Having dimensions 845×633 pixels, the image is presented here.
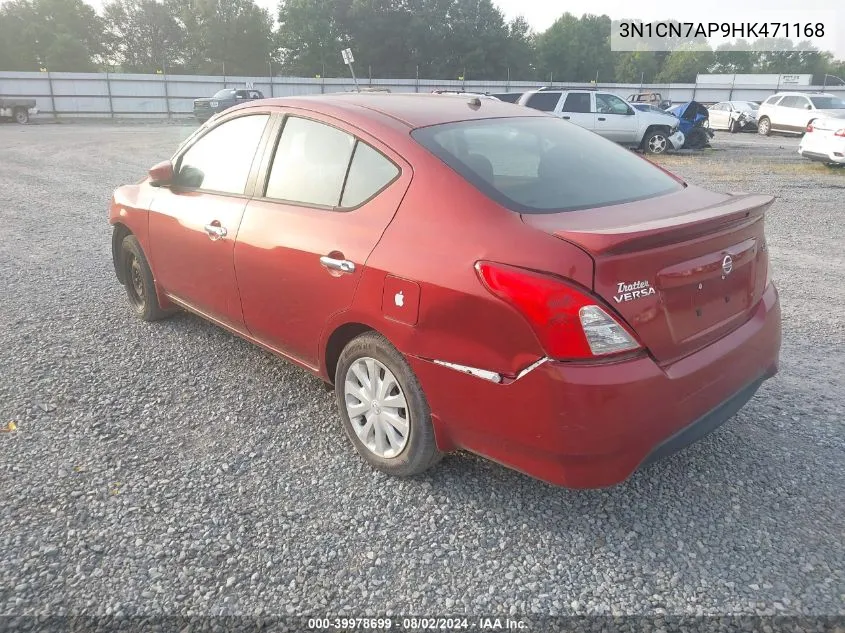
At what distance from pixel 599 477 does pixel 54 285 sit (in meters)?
5.31

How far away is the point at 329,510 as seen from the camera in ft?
9.00

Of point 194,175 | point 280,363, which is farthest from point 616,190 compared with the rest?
point 194,175

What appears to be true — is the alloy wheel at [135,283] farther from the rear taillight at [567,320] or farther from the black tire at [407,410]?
the rear taillight at [567,320]

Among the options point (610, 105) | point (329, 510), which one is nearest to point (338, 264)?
point (329, 510)

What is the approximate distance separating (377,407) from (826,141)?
14.3 meters

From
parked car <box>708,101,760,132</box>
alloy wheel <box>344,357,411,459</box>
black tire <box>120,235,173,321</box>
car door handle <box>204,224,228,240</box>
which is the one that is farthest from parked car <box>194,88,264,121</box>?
alloy wheel <box>344,357,411,459</box>

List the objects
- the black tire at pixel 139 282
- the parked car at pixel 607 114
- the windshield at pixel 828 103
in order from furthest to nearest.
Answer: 1. the windshield at pixel 828 103
2. the parked car at pixel 607 114
3. the black tire at pixel 139 282

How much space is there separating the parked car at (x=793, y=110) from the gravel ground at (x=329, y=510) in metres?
20.9

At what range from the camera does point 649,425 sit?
7.57ft

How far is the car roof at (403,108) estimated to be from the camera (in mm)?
3113

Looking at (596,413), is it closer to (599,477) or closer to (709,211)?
(599,477)

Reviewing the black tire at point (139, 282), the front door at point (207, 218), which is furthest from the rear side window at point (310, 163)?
the black tire at point (139, 282)

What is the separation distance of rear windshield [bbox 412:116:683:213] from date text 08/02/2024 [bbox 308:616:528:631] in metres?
1.49

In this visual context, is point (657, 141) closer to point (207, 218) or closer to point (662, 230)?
point (207, 218)
